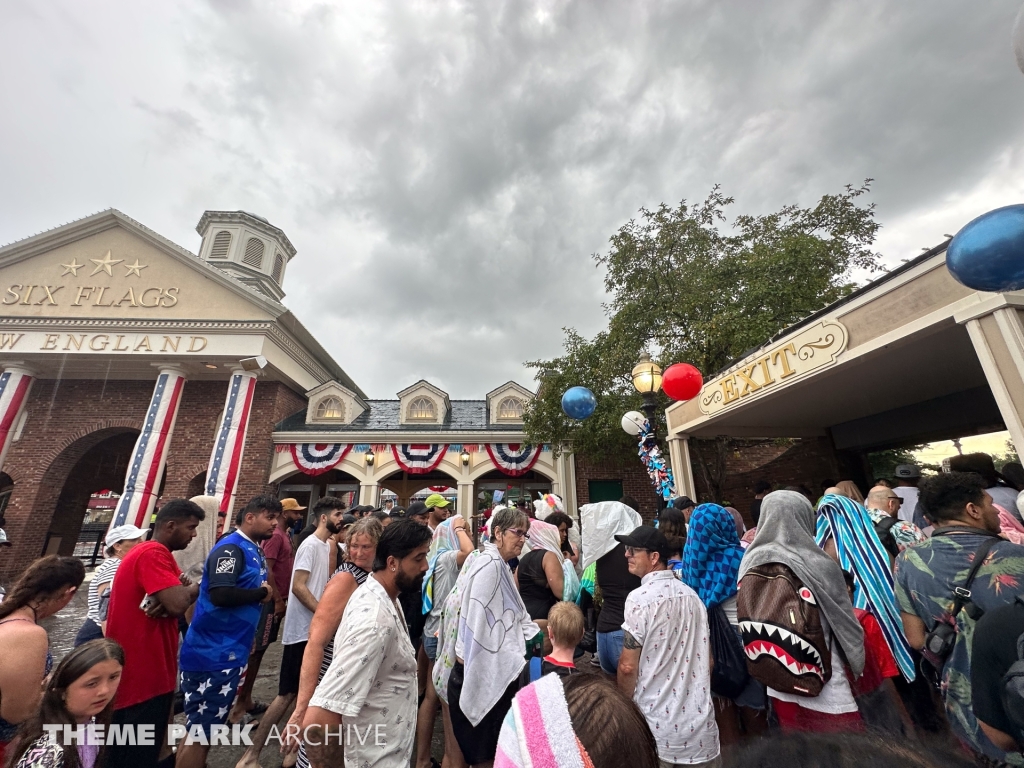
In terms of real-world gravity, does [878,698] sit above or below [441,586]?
below

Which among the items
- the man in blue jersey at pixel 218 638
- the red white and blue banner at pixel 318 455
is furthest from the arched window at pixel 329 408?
the man in blue jersey at pixel 218 638

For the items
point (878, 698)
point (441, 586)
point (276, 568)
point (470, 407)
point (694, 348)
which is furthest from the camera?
point (470, 407)

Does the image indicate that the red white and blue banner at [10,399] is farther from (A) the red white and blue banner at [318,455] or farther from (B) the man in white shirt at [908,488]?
(B) the man in white shirt at [908,488]

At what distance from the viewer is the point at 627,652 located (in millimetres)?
2346

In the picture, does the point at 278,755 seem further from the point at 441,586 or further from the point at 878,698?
the point at 878,698

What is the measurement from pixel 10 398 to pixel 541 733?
838 inches

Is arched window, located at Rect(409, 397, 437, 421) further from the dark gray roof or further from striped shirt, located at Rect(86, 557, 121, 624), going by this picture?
striped shirt, located at Rect(86, 557, 121, 624)

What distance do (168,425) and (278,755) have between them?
1357 cm

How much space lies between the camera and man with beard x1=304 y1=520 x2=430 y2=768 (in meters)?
1.67

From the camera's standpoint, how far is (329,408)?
641 inches

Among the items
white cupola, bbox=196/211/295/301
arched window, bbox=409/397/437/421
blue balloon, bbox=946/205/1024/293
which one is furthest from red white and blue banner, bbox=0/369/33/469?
blue balloon, bbox=946/205/1024/293

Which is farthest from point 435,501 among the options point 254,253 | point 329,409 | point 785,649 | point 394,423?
point 254,253

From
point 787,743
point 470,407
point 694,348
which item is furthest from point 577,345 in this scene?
point 787,743

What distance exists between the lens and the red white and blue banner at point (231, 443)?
1262 cm
